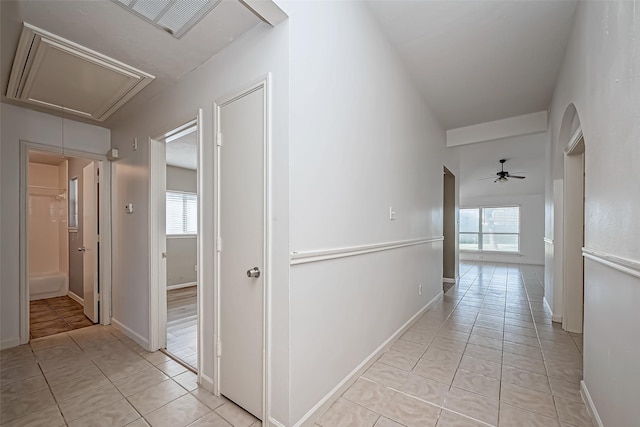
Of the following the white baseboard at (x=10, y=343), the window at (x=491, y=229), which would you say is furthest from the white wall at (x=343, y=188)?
the window at (x=491, y=229)

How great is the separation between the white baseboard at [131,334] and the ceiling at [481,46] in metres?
3.71

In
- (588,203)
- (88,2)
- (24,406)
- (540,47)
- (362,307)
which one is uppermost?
(540,47)

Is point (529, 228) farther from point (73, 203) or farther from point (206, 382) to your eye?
point (73, 203)

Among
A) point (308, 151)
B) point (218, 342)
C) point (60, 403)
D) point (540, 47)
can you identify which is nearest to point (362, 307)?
point (218, 342)

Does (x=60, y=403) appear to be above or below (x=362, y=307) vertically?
below

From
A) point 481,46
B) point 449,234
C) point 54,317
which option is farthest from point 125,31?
point 449,234

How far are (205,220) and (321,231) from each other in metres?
0.96

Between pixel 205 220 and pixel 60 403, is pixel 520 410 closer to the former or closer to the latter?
pixel 205 220

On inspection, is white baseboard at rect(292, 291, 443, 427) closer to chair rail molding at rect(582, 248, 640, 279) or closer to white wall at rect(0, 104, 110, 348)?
chair rail molding at rect(582, 248, 640, 279)

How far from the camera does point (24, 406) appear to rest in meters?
1.83

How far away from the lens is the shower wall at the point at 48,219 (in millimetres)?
4906

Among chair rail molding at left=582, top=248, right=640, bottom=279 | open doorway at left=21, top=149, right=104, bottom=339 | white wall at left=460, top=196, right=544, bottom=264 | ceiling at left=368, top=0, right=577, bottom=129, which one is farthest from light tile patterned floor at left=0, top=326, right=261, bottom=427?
white wall at left=460, top=196, right=544, bottom=264

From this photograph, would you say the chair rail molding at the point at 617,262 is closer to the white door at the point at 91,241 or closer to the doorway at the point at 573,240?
the doorway at the point at 573,240

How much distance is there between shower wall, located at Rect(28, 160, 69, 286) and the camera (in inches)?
193
